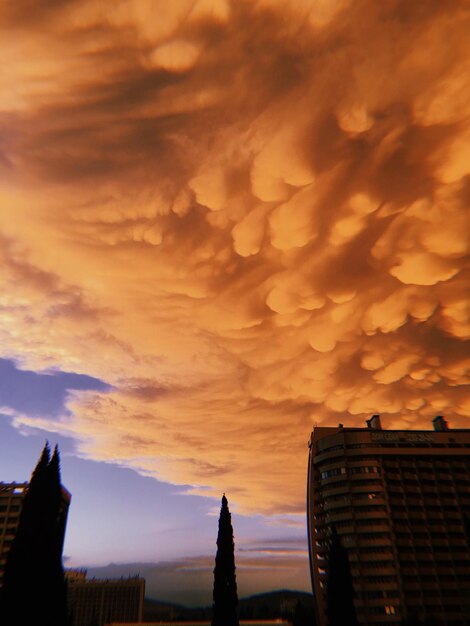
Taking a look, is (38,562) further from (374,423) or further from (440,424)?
(440,424)

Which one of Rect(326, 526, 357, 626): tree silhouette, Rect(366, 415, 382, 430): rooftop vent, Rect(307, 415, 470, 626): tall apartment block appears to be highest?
Rect(366, 415, 382, 430): rooftop vent

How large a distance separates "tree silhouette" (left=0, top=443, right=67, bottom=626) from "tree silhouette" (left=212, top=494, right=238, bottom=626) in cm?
2192

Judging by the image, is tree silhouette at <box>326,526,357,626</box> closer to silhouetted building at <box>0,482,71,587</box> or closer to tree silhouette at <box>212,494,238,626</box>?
tree silhouette at <box>212,494,238,626</box>

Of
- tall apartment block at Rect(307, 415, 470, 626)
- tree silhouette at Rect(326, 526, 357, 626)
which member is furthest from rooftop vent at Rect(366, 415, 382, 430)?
tree silhouette at Rect(326, 526, 357, 626)

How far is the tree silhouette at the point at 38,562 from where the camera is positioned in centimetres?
3453

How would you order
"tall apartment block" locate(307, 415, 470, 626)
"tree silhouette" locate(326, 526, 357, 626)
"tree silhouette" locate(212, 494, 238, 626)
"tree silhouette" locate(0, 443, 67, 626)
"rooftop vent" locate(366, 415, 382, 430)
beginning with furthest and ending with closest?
1. "rooftop vent" locate(366, 415, 382, 430)
2. "tall apartment block" locate(307, 415, 470, 626)
3. "tree silhouette" locate(212, 494, 238, 626)
4. "tree silhouette" locate(326, 526, 357, 626)
5. "tree silhouette" locate(0, 443, 67, 626)

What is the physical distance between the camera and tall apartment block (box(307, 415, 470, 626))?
265 feet

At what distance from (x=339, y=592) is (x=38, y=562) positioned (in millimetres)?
32961

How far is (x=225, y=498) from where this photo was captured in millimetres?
61312

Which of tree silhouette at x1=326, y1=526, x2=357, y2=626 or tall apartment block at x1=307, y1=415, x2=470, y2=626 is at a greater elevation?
tall apartment block at x1=307, y1=415, x2=470, y2=626

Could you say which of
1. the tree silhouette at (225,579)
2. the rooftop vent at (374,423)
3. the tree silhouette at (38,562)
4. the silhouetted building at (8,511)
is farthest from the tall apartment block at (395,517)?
the silhouetted building at (8,511)

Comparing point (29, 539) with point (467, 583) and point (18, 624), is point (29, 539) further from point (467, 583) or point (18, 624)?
point (467, 583)

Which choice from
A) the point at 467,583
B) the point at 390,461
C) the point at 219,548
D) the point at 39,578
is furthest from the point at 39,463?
the point at 467,583

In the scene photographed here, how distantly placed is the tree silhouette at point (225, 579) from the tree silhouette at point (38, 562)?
2192 cm
